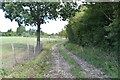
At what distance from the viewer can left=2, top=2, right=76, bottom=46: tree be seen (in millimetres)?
18641

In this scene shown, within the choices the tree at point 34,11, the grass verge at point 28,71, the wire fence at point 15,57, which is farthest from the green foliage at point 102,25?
the wire fence at point 15,57

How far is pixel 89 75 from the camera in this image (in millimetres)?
7691

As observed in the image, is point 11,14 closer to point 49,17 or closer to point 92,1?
point 49,17

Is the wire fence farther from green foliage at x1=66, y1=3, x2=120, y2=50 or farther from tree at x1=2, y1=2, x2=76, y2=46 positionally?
green foliage at x1=66, y1=3, x2=120, y2=50

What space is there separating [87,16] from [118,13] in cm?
616

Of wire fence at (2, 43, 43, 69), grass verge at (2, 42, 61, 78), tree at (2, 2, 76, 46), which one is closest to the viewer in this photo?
grass verge at (2, 42, 61, 78)

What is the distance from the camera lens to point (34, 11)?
19.7 metres

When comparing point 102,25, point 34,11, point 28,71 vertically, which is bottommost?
point 28,71

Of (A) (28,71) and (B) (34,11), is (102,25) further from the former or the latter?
(B) (34,11)

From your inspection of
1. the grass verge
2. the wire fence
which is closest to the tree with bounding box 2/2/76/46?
the wire fence

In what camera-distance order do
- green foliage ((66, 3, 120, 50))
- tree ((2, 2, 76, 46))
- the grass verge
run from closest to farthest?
the grass verge, green foliage ((66, 3, 120, 50)), tree ((2, 2, 76, 46))

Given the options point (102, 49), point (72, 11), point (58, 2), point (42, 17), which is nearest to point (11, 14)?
point (42, 17)

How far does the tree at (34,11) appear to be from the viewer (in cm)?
1864

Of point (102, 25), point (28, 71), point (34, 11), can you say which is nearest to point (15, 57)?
point (28, 71)
